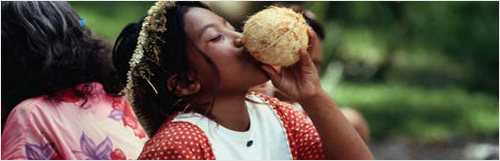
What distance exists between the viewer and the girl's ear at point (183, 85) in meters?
1.83

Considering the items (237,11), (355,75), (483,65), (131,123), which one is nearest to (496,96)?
(483,65)

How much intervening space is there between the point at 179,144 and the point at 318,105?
0.39m

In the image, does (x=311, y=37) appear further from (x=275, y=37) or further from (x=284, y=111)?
(x=284, y=111)

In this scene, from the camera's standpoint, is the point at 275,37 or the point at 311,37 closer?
the point at 275,37

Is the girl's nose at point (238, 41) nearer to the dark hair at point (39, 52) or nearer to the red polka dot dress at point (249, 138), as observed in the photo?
the red polka dot dress at point (249, 138)

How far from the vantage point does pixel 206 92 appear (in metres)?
1.83

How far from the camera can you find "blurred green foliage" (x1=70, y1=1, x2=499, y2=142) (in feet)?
18.0

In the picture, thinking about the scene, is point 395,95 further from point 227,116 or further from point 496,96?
point 227,116

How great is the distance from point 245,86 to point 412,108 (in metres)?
4.36

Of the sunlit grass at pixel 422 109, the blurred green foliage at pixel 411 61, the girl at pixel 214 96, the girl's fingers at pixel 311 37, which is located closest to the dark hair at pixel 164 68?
the girl at pixel 214 96

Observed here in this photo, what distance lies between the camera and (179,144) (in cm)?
169

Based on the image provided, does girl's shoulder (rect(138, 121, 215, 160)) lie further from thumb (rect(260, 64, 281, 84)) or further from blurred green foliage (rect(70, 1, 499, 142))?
blurred green foliage (rect(70, 1, 499, 142))

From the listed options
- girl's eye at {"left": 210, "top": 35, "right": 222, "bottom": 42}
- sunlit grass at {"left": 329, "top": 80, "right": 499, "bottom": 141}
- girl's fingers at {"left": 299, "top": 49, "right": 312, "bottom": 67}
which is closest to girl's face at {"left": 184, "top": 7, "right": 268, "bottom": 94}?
girl's eye at {"left": 210, "top": 35, "right": 222, "bottom": 42}

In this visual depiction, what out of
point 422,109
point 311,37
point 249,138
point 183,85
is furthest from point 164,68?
point 422,109
